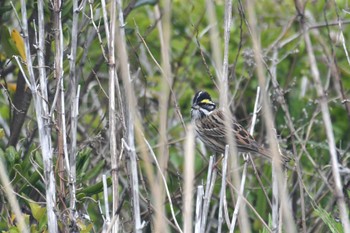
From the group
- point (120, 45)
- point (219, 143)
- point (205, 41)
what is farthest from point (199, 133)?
point (120, 45)

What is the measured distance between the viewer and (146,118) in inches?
164

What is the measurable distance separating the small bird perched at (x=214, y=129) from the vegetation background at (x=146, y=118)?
9cm

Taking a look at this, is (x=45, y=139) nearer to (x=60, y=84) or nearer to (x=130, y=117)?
(x=60, y=84)

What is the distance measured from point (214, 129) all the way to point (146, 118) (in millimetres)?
341

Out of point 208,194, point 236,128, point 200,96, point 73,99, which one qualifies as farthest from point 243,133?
point 73,99

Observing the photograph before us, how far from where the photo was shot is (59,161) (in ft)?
10.2

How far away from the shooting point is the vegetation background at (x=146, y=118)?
2807 millimetres

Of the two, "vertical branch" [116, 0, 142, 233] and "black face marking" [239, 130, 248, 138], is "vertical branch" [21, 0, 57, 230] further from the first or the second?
"black face marking" [239, 130, 248, 138]

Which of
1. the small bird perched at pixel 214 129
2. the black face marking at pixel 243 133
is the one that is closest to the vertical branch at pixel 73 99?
the small bird perched at pixel 214 129

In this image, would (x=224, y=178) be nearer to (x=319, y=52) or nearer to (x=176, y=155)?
(x=176, y=155)

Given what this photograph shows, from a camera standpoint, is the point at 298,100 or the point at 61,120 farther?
the point at 298,100

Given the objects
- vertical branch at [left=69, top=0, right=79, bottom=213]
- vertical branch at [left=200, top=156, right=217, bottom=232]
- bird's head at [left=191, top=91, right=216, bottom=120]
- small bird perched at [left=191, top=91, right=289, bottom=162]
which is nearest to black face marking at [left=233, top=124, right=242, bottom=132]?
small bird perched at [left=191, top=91, right=289, bottom=162]

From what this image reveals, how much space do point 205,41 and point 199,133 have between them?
41.5 inches

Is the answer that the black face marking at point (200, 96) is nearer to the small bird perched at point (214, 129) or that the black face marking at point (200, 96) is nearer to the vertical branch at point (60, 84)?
the small bird perched at point (214, 129)
